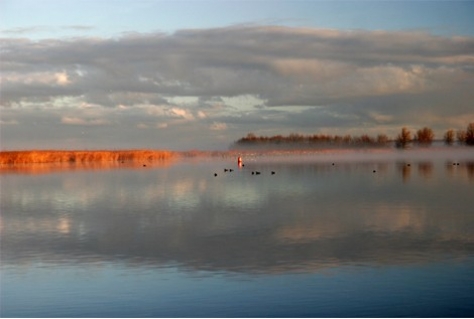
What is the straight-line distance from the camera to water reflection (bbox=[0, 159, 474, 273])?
13555 mm

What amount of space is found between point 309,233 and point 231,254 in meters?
3.29

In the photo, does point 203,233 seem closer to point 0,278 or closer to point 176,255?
point 176,255

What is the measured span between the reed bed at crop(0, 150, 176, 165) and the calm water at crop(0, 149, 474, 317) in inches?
1395

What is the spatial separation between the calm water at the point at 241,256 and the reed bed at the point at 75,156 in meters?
35.4

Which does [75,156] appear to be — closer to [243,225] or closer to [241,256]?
[243,225]

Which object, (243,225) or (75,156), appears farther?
(75,156)

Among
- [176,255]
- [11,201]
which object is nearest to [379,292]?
[176,255]

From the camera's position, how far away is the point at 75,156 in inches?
2502

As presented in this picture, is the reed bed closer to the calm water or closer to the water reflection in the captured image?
the water reflection

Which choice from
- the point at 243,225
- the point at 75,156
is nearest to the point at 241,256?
the point at 243,225

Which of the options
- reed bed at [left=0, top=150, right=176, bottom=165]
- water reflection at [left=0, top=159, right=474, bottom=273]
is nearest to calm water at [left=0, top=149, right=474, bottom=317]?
water reflection at [left=0, top=159, right=474, bottom=273]

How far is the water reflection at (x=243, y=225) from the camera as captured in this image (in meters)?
13.6

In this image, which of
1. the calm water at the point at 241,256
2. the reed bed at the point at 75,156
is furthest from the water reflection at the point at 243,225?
the reed bed at the point at 75,156

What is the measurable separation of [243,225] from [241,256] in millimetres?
4575
